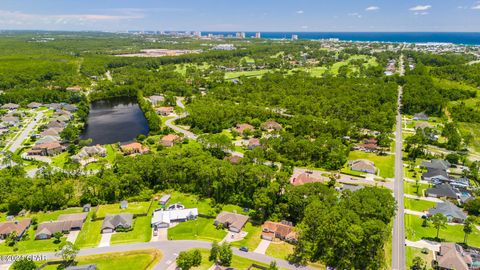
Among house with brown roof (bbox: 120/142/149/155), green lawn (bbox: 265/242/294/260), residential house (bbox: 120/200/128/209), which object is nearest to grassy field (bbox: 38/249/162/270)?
residential house (bbox: 120/200/128/209)

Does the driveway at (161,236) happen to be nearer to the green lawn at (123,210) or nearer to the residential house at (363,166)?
the green lawn at (123,210)

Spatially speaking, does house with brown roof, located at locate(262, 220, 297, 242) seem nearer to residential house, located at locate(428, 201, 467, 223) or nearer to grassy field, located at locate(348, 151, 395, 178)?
residential house, located at locate(428, 201, 467, 223)

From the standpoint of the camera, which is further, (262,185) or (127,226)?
(262,185)

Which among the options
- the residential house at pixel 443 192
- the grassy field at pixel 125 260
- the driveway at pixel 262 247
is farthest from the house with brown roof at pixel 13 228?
the residential house at pixel 443 192

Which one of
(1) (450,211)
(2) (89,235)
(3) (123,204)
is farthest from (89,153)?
(1) (450,211)

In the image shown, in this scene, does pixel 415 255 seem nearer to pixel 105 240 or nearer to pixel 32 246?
pixel 105 240

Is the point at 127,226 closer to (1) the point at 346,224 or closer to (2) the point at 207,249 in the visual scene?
(2) the point at 207,249

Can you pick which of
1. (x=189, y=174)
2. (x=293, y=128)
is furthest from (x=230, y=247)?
(x=293, y=128)
